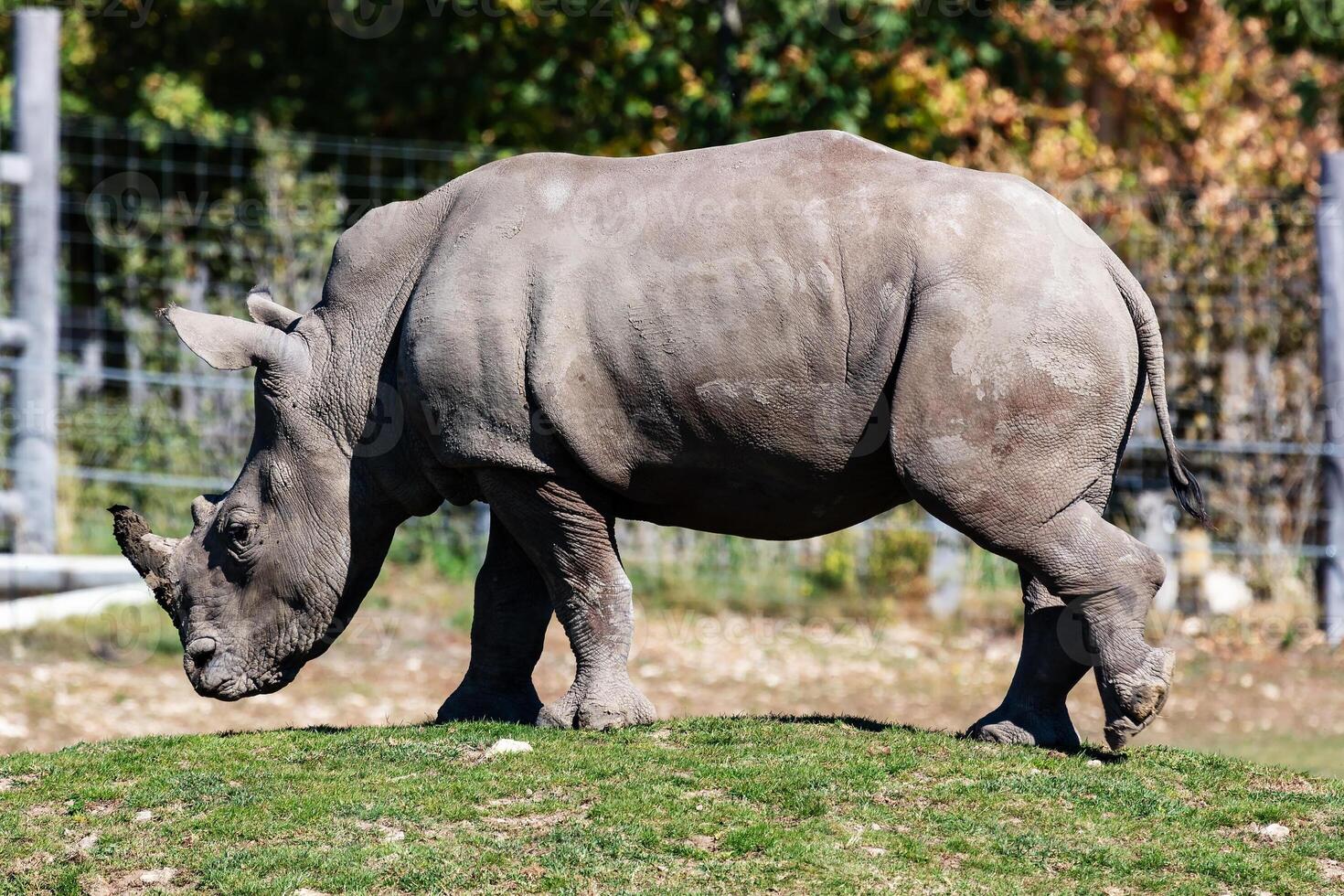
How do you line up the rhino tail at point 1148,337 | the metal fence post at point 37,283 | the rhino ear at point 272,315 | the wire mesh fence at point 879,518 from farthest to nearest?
the wire mesh fence at point 879,518 < the metal fence post at point 37,283 < the rhino ear at point 272,315 < the rhino tail at point 1148,337

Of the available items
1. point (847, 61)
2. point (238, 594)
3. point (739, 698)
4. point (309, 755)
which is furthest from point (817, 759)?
point (847, 61)

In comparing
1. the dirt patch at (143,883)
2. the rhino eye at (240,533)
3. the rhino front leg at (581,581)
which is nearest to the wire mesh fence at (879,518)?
the rhino eye at (240,533)

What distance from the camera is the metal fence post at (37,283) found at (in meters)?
11.9

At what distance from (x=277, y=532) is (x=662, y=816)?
2.02 m

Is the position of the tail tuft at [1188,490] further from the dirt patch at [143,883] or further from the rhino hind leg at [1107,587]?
the dirt patch at [143,883]

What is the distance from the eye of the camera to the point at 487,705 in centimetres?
690

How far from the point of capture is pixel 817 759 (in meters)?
5.95

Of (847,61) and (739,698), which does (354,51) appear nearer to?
(847,61)

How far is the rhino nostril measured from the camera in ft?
21.9

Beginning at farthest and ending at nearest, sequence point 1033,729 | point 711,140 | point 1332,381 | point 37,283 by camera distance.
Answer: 1. point 711,140
2. point 1332,381
3. point 37,283
4. point 1033,729

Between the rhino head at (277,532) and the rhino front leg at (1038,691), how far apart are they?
92.2 inches

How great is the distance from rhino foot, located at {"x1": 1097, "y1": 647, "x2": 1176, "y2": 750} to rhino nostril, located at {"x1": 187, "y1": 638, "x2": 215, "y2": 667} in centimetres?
323

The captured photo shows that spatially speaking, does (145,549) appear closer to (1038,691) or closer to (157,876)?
(157,876)

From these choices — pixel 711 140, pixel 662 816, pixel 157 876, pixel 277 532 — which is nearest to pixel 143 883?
pixel 157 876
